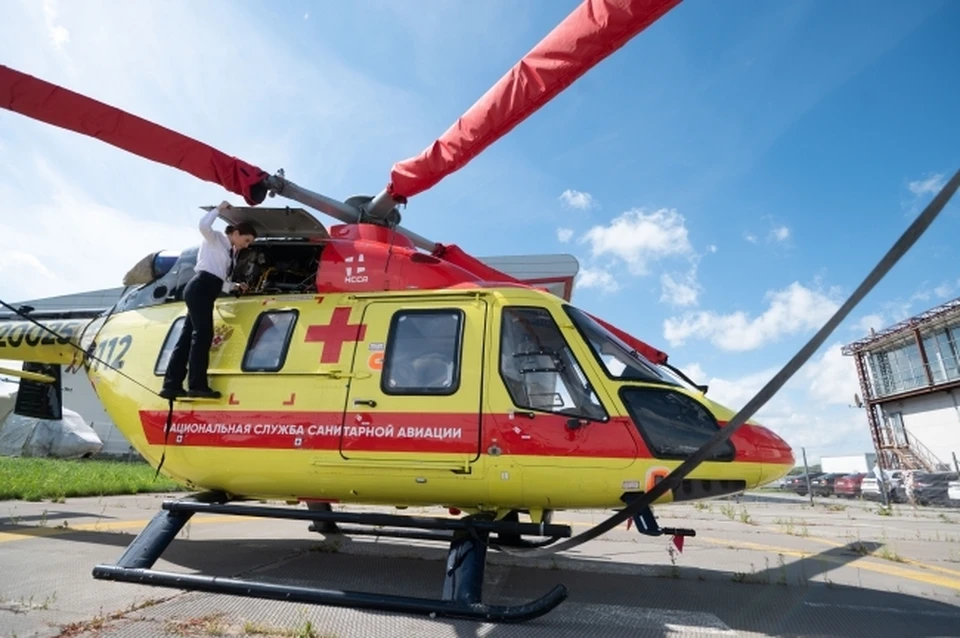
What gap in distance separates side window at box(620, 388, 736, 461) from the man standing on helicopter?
12.2 ft

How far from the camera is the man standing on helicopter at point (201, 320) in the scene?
4.93m

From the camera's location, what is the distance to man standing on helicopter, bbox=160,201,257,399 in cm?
493

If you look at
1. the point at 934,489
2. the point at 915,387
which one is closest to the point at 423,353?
the point at 934,489

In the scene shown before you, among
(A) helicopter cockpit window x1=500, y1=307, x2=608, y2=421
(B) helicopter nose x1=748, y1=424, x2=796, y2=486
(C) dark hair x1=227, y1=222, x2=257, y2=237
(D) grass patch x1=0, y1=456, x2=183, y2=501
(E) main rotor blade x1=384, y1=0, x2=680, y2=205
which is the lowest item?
(D) grass patch x1=0, y1=456, x2=183, y2=501

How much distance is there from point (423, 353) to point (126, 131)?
10.9 ft

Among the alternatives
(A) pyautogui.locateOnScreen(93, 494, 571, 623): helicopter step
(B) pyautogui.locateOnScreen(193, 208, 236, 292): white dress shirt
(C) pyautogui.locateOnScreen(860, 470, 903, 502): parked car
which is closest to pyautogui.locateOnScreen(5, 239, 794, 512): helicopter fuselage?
(A) pyautogui.locateOnScreen(93, 494, 571, 623): helicopter step

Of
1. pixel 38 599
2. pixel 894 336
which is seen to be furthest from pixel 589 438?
pixel 894 336

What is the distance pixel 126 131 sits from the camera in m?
4.86

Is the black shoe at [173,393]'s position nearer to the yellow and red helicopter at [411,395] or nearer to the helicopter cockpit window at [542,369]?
the yellow and red helicopter at [411,395]

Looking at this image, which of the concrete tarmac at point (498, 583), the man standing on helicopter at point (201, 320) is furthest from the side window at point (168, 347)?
the concrete tarmac at point (498, 583)

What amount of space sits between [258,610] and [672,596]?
3267mm

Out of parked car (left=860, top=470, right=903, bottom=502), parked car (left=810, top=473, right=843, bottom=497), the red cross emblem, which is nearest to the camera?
the red cross emblem

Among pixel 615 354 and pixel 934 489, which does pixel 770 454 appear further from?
pixel 934 489

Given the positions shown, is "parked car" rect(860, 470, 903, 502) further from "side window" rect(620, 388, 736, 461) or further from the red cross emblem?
the red cross emblem
